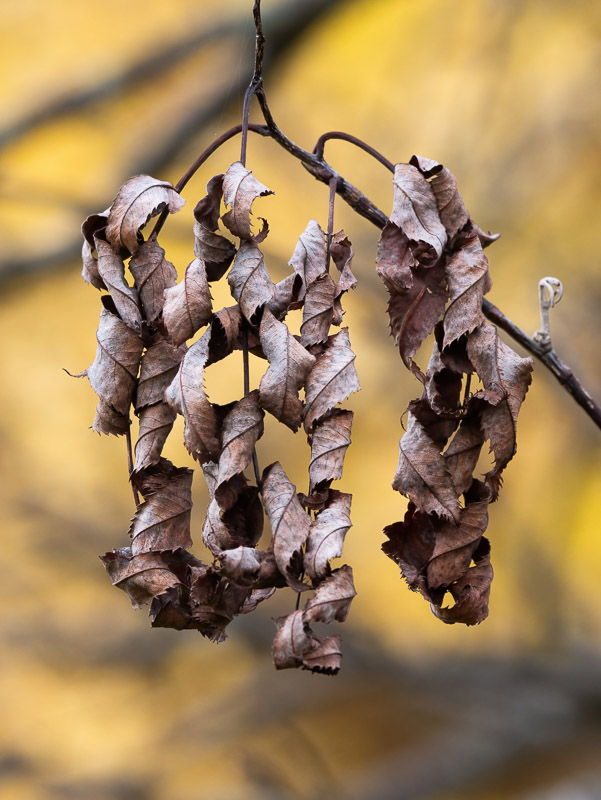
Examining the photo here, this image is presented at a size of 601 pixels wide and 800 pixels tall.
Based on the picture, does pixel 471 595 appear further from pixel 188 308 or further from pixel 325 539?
pixel 188 308

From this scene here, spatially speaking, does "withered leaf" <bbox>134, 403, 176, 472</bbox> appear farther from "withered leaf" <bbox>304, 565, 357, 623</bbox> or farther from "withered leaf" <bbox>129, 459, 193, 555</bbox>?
"withered leaf" <bbox>304, 565, 357, 623</bbox>

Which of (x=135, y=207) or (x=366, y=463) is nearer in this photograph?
(x=135, y=207)

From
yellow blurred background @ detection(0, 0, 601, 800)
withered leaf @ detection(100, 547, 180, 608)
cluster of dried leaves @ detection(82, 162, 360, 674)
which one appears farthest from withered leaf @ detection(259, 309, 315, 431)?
yellow blurred background @ detection(0, 0, 601, 800)

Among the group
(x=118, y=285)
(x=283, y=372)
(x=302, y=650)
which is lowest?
(x=302, y=650)

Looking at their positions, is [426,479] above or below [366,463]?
below

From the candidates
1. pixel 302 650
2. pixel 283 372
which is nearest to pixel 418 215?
pixel 283 372
